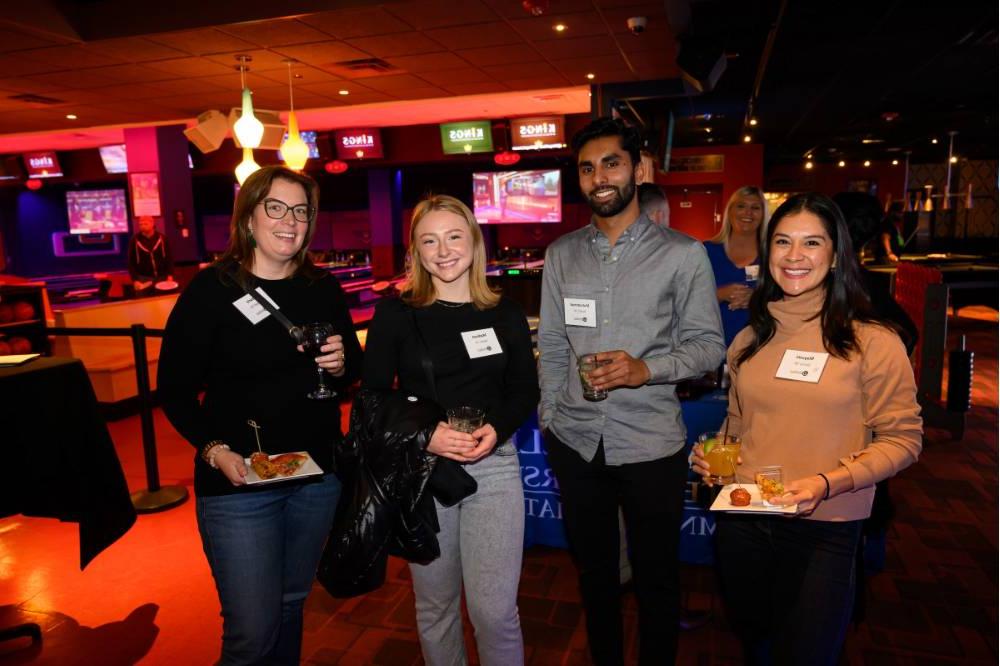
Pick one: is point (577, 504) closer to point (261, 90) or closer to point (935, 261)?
point (261, 90)

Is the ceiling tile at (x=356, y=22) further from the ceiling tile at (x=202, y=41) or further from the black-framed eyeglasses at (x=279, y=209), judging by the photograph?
the black-framed eyeglasses at (x=279, y=209)

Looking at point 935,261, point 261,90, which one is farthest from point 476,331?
point 935,261

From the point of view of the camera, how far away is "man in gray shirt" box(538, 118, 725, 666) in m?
1.88

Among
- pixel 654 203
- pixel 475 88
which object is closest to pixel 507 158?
pixel 475 88

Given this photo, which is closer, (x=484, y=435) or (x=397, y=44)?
Result: (x=484, y=435)

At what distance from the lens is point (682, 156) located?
46.0ft

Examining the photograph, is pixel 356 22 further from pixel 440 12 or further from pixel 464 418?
pixel 464 418

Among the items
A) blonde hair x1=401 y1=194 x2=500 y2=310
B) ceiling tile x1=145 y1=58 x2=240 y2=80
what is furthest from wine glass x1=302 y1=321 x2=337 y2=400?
ceiling tile x1=145 y1=58 x2=240 y2=80

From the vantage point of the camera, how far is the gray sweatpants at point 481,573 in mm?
1722

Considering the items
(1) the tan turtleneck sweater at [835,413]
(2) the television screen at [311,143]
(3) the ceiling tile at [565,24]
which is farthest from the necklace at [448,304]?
(2) the television screen at [311,143]

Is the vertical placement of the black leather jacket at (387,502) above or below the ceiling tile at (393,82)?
below

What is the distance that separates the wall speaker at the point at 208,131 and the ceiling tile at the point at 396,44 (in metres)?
2.56

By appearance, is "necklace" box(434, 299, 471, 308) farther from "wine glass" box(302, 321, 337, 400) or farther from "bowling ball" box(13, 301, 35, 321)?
"bowling ball" box(13, 301, 35, 321)

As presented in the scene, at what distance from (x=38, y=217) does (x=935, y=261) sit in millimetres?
20221
